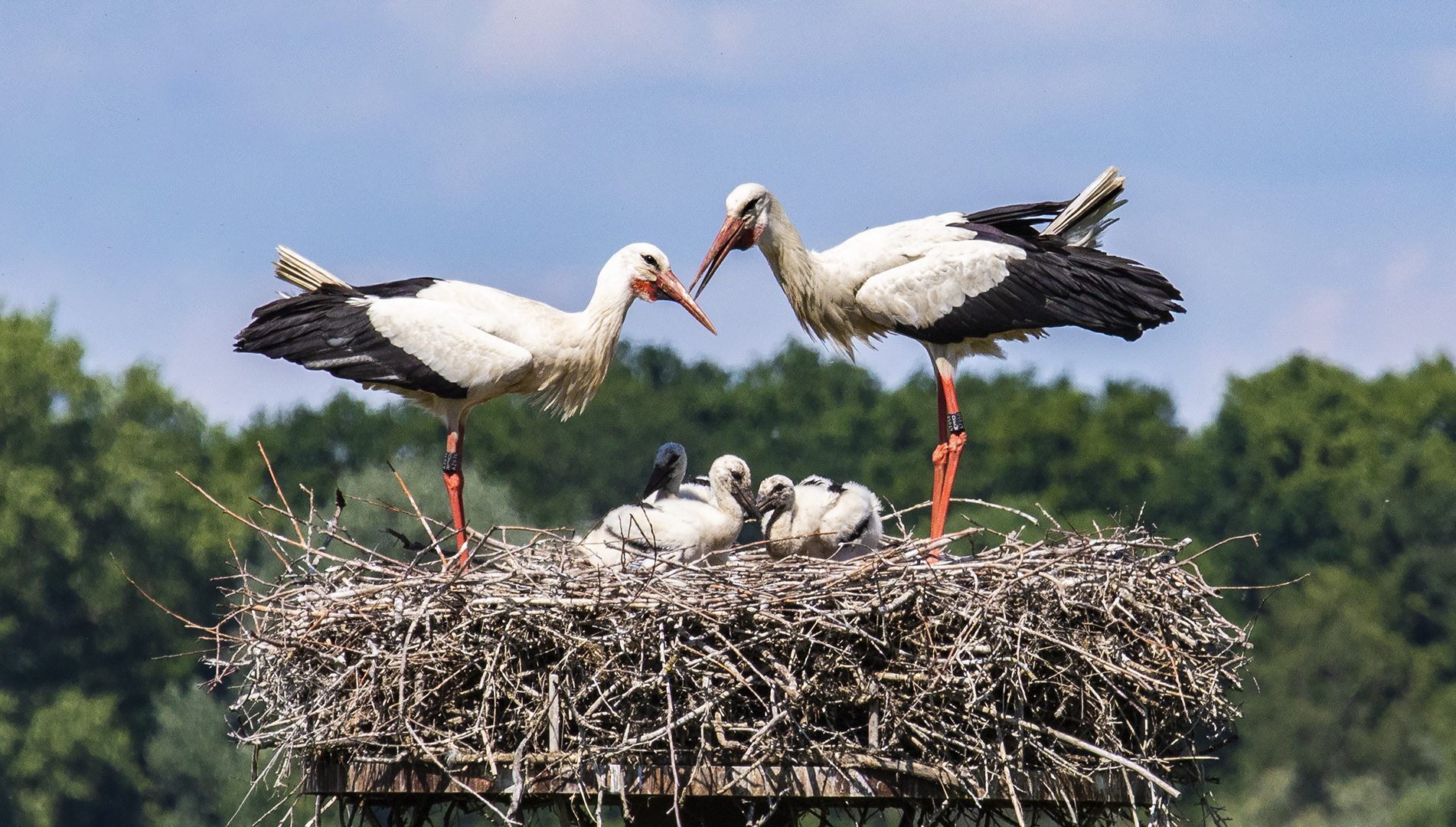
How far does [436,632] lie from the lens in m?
6.91

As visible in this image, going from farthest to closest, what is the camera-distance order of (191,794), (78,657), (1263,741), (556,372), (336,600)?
(1263,741), (78,657), (191,794), (556,372), (336,600)

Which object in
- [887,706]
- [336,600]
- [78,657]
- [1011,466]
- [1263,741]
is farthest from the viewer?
[1011,466]

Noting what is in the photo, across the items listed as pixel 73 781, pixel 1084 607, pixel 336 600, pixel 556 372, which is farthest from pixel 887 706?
pixel 73 781

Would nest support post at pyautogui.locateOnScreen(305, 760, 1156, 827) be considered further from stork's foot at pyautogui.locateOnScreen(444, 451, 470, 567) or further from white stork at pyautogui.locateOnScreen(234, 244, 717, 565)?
white stork at pyautogui.locateOnScreen(234, 244, 717, 565)

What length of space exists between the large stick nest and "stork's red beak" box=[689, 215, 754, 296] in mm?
2501

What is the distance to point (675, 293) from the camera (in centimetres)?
951

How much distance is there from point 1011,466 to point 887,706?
144ft

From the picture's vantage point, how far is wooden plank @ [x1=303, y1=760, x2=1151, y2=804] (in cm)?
645

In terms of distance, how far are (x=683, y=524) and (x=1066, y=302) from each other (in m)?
2.55

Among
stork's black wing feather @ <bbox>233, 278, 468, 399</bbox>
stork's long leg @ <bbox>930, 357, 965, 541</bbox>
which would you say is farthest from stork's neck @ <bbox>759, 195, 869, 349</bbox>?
stork's black wing feather @ <bbox>233, 278, 468, 399</bbox>

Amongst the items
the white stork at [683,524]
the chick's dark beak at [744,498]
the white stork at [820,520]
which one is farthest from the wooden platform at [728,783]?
the chick's dark beak at [744,498]

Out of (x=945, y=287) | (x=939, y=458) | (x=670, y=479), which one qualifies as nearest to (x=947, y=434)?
(x=939, y=458)

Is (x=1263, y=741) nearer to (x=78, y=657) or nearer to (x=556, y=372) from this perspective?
(x=78, y=657)

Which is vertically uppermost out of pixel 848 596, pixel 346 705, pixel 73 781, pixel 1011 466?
pixel 1011 466
